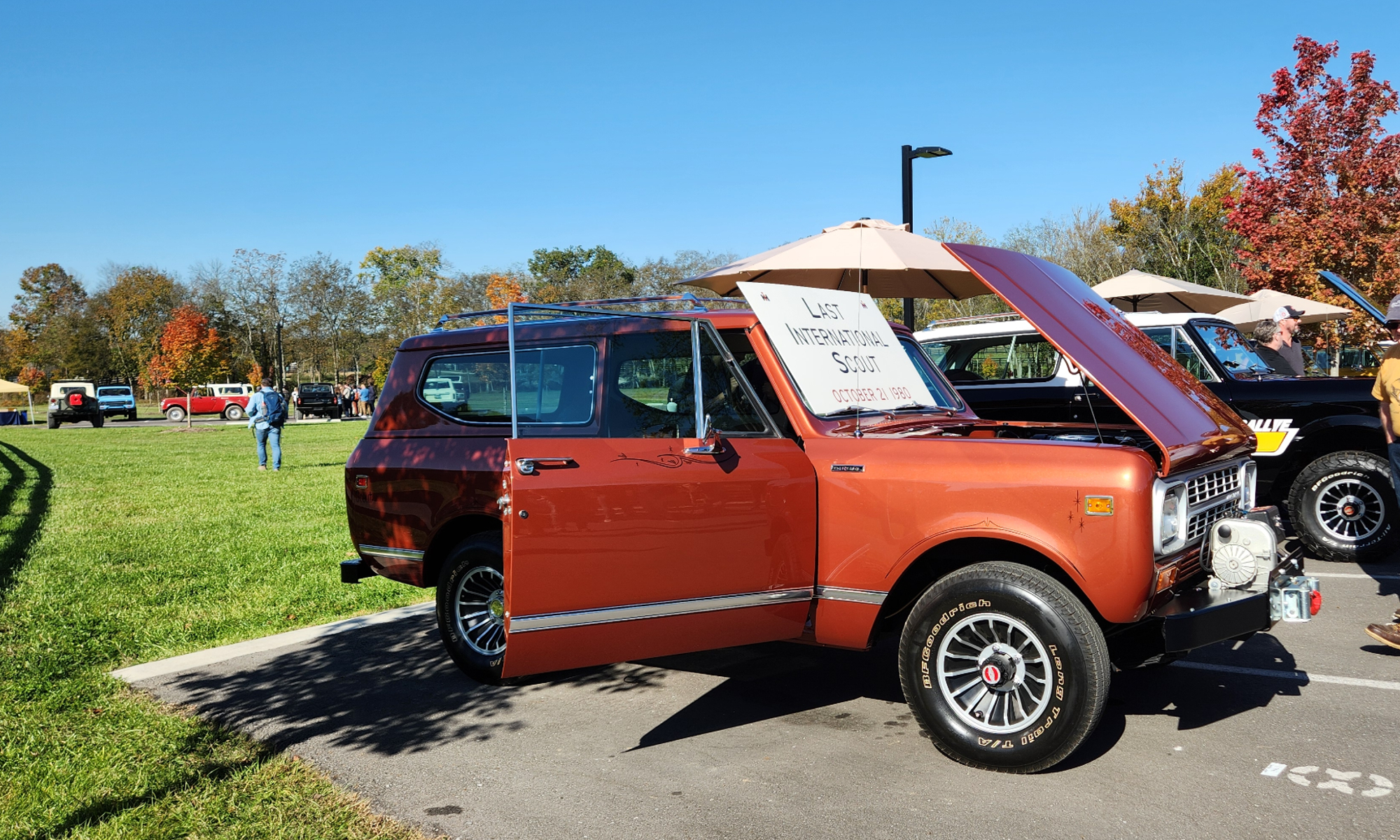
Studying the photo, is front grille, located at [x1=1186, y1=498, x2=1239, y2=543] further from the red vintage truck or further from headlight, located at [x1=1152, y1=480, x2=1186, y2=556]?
the red vintage truck

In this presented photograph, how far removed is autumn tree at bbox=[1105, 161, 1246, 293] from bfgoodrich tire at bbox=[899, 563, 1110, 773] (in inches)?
1186

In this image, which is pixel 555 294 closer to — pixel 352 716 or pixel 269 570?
pixel 269 570

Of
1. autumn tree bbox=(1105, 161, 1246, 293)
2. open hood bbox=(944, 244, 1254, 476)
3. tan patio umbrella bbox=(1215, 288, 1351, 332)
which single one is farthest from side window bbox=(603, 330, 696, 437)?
autumn tree bbox=(1105, 161, 1246, 293)

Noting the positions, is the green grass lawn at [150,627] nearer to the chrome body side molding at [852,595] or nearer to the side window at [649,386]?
the chrome body side molding at [852,595]

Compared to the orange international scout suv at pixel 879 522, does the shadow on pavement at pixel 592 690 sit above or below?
below

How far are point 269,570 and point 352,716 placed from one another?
162 inches

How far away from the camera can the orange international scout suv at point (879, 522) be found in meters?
3.75

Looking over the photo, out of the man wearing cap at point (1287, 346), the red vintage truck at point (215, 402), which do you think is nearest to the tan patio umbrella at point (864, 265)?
the man wearing cap at point (1287, 346)

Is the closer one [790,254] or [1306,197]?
[790,254]

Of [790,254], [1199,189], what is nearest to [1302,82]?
[1199,189]

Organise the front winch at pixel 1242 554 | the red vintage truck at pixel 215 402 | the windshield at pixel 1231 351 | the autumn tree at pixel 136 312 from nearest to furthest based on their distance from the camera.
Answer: the front winch at pixel 1242 554 → the windshield at pixel 1231 351 → the red vintage truck at pixel 215 402 → the autumn tree at pixel 136 312

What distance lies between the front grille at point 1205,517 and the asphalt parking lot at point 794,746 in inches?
36.3

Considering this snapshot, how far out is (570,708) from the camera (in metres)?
4.94

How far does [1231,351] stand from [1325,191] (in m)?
12.6
